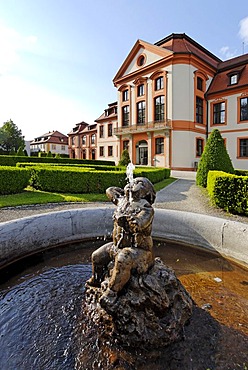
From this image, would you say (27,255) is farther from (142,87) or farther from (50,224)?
(142,87)

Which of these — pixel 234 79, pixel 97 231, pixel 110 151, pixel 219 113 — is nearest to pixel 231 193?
pixel 97 231

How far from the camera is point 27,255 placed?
14.1ft

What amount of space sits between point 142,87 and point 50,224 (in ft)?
84.8

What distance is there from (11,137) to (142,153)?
29.6 metres

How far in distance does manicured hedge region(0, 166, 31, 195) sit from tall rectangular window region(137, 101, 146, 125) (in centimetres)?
1994

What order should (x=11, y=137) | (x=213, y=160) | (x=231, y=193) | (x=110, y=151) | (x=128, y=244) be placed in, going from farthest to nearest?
(x=11, y=137), (x=110, y=151), (x=213, y=160), (x=231, y=193), (x=128, y=244)

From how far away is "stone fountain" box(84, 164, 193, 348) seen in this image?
7.41 feet

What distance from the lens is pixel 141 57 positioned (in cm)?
2758

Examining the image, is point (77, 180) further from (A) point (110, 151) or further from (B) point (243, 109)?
(A) point (110, 151)

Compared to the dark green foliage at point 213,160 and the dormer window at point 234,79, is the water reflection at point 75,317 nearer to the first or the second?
the dark green foliage at point 213,160

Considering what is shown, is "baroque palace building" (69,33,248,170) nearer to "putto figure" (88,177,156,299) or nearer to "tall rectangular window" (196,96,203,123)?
"tall rectangular window" (196,96,203,123)

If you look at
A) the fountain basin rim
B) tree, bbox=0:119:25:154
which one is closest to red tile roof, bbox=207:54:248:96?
the fountain basin rim

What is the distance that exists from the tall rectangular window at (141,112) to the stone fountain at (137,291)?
1019 inches

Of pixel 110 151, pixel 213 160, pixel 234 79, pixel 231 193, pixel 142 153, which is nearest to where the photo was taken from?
pixel 231 193
